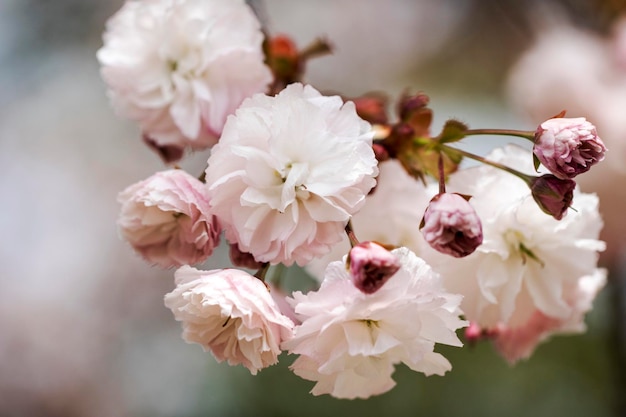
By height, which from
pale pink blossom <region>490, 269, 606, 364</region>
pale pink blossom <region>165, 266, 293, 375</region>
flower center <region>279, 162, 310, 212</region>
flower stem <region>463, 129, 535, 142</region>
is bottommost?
pale pink blossom <region>490, 269, 606, 364</region>

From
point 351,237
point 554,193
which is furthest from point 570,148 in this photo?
point 351,237

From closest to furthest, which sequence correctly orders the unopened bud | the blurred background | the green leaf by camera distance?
1. the green leaf
2. the unopened bud
3. the blurred background

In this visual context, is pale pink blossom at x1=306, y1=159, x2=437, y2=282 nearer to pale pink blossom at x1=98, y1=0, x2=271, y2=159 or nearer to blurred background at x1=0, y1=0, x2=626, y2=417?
pale pink blossom at x1=98, y1=0, x2=271, y2=159

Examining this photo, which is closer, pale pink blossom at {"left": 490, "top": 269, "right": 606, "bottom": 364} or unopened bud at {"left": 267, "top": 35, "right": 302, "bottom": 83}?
pale pink blossom at {"left": 490, "top": 269, "right": 606, "bottom": 364}

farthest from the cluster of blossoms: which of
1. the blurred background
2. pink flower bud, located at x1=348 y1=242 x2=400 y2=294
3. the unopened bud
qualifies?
the blurred background

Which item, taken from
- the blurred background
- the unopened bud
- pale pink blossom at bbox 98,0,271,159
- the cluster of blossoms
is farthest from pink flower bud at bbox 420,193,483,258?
the blurred background

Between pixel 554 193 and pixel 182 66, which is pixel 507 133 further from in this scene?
pixel 182 66

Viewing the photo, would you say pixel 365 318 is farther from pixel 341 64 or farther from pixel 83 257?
pixel 341 64

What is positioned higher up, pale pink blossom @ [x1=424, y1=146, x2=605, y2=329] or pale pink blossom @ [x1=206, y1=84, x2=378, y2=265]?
pale pink blossom @ [x1=206, y1=84, x2=378, y2=265]

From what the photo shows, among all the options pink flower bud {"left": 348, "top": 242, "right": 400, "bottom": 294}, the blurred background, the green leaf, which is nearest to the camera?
pink flower bud {"left": 348, "top": 242, "right": 400, "bottom": 294}
